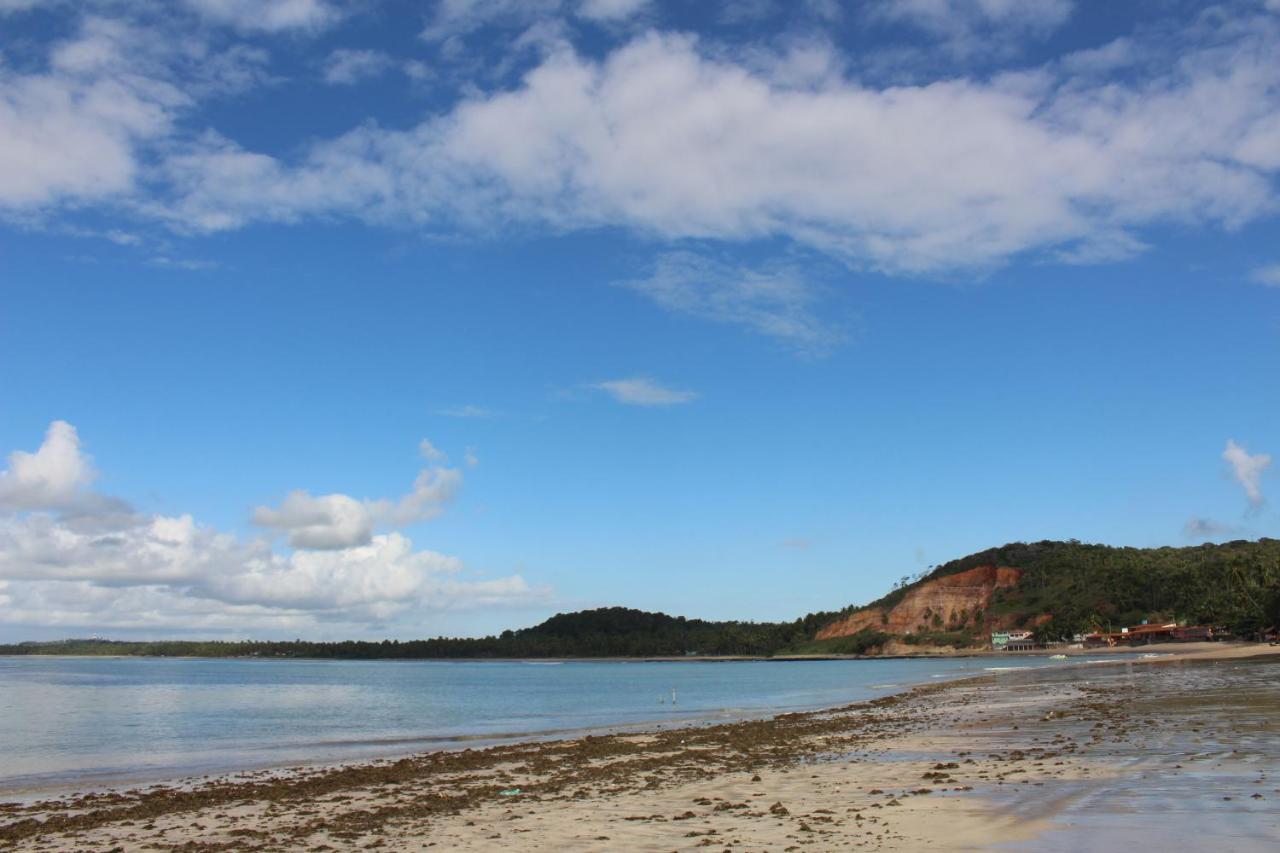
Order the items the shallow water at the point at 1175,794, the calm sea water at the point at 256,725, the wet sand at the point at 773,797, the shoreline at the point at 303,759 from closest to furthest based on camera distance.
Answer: the shallow water at the point at 1175,794 → the wet sand at the point at 773,797 → the shoreline at the point at 303,759 → the calm sea water at the point at 256,725

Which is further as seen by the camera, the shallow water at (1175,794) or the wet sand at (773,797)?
the wet sand at (773,797)

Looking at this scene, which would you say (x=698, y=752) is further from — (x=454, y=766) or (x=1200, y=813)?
(x=1200, y=813)

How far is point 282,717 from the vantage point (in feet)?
197

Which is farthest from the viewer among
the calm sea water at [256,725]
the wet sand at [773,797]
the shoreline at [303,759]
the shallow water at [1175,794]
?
the calm sea water at [256,725]

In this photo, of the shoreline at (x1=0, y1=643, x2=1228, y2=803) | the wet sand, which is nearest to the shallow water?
the wet sand

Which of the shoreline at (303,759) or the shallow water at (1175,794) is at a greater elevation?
the shallow water at (1175,794)

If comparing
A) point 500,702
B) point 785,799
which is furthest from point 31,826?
point 500,702

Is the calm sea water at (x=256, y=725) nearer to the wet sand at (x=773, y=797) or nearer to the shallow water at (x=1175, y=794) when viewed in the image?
the wet sand at (x=773, y=797)

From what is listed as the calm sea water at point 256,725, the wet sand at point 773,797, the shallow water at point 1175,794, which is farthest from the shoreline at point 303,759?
the shallow water at point 1175,794

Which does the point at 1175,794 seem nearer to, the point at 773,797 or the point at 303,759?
the point at 773,797

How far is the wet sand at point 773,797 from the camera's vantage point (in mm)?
13508

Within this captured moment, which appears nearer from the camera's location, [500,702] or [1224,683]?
[1224,683]

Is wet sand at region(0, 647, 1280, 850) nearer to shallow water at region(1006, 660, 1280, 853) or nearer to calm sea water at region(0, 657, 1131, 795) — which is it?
shallow water at region(1006, 660, 1280, 853)

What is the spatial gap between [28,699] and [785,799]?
85849 millimetres
